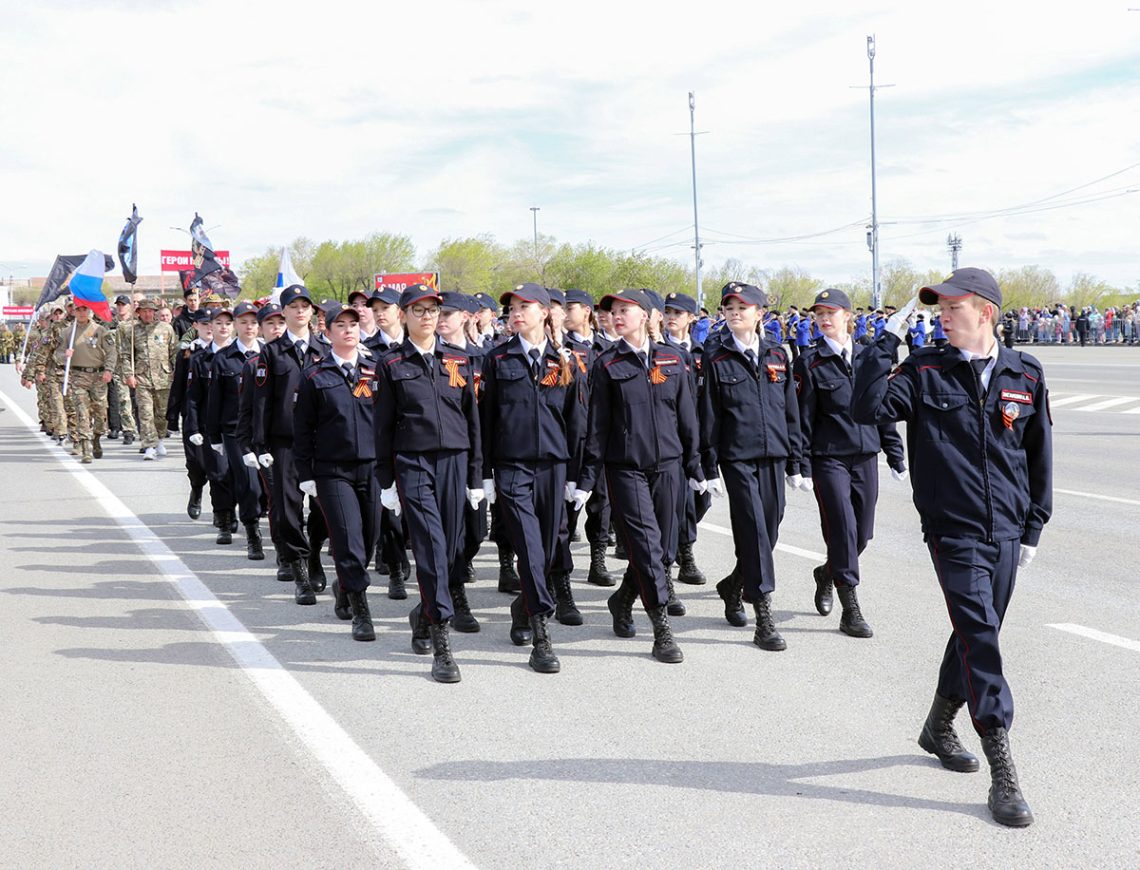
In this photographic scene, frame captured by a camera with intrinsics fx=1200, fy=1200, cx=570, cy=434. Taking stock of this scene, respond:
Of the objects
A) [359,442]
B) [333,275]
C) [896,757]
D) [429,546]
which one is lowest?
[896,757]

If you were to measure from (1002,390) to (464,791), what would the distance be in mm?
2626

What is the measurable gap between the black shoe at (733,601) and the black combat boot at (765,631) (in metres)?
0.41

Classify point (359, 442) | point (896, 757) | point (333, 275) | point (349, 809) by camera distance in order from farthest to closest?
1. point (333, 275)
2. point (359, 442)
3. point (896, 757)
4. point (349, 809)

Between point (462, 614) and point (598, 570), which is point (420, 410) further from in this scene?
point (598, 570)

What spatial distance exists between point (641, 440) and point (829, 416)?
4.21 feet

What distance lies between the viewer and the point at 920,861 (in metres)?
3.99

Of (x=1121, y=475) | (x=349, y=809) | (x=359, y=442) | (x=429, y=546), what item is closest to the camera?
(x=349, y=809)

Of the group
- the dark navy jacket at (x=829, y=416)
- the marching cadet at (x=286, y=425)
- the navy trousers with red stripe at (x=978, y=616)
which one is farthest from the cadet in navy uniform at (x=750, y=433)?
the marching cadet at (x=286, y=425)

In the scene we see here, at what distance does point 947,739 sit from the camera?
489 centimetres

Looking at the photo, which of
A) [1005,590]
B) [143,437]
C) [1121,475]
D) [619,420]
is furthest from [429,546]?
[143,437]

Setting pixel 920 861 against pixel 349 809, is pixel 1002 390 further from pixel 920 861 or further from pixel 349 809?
pixel 349 809

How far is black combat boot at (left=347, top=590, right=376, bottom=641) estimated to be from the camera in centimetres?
722

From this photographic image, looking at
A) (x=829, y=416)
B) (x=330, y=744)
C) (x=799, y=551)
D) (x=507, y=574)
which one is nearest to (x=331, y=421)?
(x=507, y=574)

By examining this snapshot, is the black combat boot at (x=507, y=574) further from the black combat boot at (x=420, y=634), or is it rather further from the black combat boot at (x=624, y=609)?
the black combat boot at (x=420, y=634)
